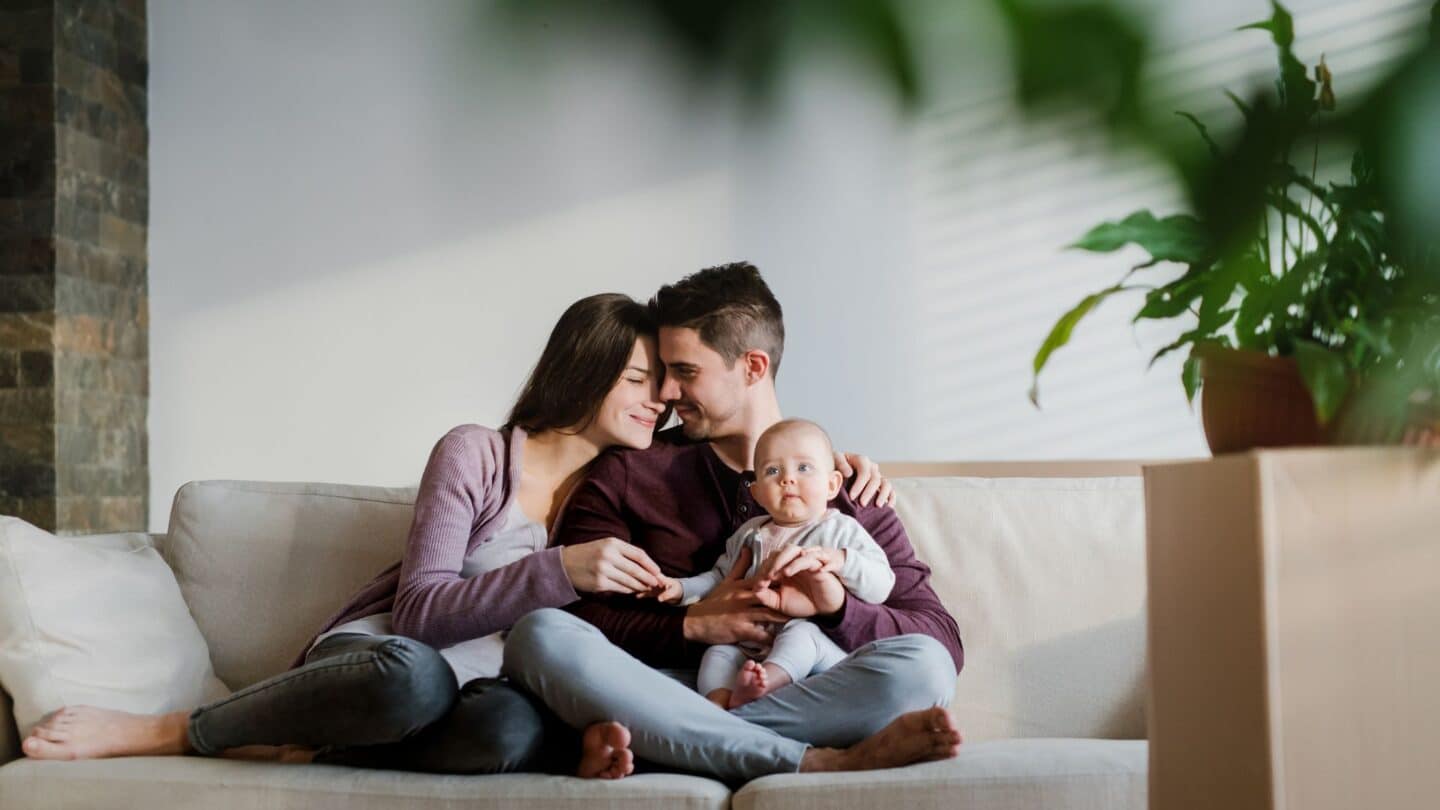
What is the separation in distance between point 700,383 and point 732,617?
455mm

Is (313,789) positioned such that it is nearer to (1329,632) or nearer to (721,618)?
(721,618)

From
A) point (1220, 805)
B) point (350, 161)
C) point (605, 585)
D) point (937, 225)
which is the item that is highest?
point (350, 161)

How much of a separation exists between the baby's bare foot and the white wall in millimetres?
1524

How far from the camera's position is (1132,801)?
163cm

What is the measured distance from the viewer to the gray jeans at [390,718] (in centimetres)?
163

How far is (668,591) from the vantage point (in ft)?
6.33

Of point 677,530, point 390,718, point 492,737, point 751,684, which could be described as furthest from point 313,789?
point 677,530

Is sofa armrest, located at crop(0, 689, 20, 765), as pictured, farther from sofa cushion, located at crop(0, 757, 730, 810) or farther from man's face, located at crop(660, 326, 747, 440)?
man's face, located at crop(660, 326, 747, 440)

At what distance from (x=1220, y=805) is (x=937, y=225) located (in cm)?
225

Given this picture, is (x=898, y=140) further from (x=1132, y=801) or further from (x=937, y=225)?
(x=937, y=225)

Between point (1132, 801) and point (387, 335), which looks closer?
point (1132, 801)

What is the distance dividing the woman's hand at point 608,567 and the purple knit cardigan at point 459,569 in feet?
0.07

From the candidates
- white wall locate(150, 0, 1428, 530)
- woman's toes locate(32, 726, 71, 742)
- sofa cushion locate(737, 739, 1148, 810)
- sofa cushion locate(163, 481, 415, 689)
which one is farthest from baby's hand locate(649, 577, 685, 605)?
white wall locate(150, 0, 1428, 530)

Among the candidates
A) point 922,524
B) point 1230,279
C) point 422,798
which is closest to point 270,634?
point 422,798
